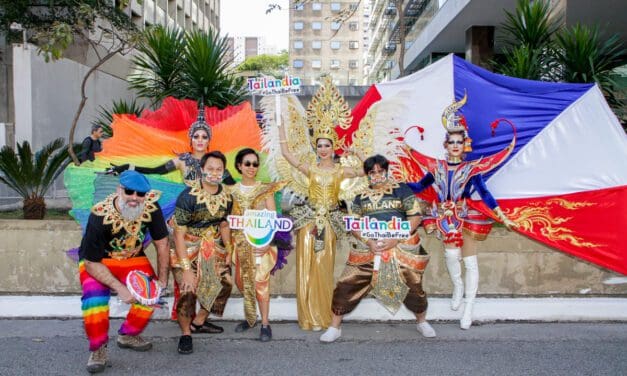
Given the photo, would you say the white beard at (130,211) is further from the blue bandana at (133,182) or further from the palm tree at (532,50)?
the palm tree at (532,50)

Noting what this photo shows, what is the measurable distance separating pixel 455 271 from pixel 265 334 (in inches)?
75.9

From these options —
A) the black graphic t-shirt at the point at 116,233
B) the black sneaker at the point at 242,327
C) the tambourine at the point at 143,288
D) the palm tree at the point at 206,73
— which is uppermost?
the palm tree at the point at 206,73

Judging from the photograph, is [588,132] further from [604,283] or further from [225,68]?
[225,68]

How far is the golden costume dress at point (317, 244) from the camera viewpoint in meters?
5.58

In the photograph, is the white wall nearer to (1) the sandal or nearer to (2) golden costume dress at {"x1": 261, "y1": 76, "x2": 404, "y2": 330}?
(2) golden costume dress at {"x1": 261, "y1": 76, "x2": 404, "y2": 330}

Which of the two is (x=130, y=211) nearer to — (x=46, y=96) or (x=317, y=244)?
(x=317, y=244)

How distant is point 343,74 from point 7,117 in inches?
3146

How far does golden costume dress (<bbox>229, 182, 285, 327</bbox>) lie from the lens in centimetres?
535

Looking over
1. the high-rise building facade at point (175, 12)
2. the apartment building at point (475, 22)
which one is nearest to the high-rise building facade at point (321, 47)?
the high-rise building facade at point (175, 12)

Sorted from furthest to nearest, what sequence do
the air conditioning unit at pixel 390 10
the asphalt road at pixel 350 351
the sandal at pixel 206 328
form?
the air conditioning unit at pixel 390 10, the sandal at pixel 206 328, the asphalt road at pixel 350 351

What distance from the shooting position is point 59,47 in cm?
904

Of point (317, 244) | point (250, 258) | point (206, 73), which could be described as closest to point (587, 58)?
point (317, 244)

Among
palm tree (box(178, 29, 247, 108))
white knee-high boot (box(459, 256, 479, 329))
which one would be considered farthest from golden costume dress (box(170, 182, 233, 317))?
palm tree (box(178, 29, 247, 108))

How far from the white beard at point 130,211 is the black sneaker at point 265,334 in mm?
1623
